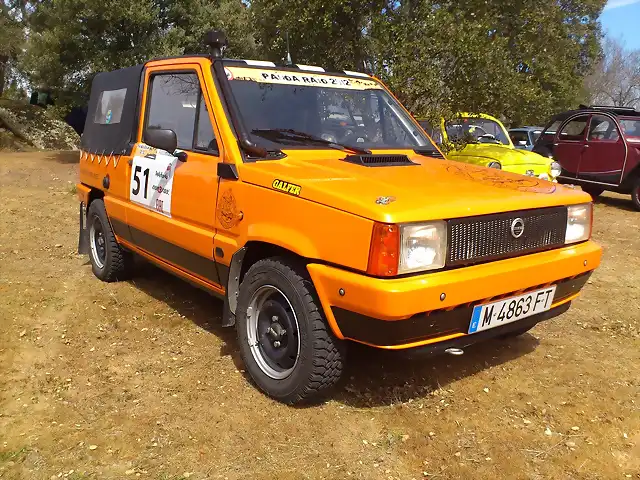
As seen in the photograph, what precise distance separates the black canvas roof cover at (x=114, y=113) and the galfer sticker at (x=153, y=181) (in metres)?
0.31

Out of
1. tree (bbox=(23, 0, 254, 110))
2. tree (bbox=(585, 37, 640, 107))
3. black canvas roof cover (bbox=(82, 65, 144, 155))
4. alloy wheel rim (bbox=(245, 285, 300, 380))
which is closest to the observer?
alloy wheel rim (bbox=(245, 285, 300, 380))

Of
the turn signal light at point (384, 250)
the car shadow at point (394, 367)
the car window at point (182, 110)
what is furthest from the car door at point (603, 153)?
the turn signal light at point (384, 250)

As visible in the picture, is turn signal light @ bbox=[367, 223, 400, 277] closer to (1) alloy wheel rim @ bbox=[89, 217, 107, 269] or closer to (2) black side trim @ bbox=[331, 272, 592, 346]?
(2) black side trim @ bbox=[331, 272, 592, 346]

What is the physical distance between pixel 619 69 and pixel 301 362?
53.1 metres

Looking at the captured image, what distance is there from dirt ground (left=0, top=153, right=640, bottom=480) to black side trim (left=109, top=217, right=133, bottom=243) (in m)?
0.55

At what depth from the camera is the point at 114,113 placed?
5039mm

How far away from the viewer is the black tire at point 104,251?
5.28 meters

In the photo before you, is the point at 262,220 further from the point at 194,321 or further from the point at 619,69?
the point at 619,69

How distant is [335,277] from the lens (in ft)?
9.17

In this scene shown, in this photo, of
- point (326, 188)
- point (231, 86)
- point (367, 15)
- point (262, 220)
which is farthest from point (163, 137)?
point (367, 15)

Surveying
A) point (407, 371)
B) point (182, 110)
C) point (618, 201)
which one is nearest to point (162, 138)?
point (182, 110)

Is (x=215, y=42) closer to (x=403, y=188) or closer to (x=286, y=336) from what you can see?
(x=403, y=188)

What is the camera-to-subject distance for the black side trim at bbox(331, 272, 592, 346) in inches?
107

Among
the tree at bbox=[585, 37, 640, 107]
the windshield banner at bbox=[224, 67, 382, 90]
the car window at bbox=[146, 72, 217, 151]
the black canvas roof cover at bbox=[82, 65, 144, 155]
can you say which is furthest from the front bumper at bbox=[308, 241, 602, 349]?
the tree at bbox=[585, 37, 640, 107]
